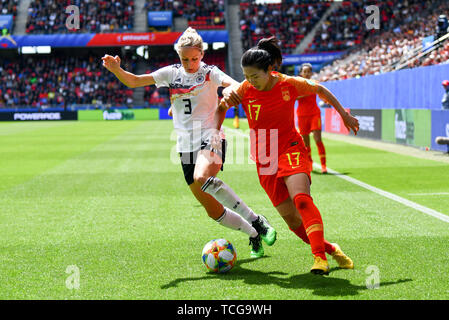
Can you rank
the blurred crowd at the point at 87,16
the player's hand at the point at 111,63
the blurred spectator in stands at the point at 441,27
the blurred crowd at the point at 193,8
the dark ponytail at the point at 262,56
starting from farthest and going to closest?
the blurred crowd at the point at 193,8 < the blurred crowd at the point at 87,16 < the blurred spectator in stands at the point at 441,27 < the player's hand at the point at 111,63 < the dark ponytail at the point at 262,56

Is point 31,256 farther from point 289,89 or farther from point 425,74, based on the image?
point 425,74

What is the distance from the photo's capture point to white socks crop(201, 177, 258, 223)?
17.3 ft

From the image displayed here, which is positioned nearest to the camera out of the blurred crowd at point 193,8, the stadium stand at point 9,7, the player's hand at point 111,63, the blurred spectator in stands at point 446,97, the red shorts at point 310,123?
the player's hand at point 111,63

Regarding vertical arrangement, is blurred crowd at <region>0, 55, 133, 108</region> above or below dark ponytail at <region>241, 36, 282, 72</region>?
above

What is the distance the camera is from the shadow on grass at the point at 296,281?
4461 millimetres

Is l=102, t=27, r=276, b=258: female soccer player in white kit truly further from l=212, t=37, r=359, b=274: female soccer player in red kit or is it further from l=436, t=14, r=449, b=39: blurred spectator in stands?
l=436, t=14, r=449, b=39: blurred spectator in stands

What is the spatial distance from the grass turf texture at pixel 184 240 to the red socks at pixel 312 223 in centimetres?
29

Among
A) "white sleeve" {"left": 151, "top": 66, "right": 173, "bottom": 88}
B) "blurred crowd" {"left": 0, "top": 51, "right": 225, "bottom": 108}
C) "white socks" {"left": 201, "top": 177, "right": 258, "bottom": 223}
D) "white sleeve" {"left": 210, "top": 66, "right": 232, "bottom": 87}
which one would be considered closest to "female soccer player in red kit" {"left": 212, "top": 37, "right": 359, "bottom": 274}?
"white socks" {"left": 201, "top": 177, "right": 258, "bottom": 223}

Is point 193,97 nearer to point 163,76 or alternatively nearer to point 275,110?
point 163,76

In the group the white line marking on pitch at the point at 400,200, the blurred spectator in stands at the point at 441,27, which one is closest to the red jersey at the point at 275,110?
the white line marking on pitch at the point at 400,200

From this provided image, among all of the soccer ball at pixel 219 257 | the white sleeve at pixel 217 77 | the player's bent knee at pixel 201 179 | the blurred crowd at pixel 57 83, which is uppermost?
the blurred crowd at pixel 57 83

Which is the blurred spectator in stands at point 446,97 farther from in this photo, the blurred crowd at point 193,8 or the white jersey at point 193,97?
the blurred crowd at point 193,8

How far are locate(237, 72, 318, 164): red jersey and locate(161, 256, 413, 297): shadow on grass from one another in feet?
3.29
